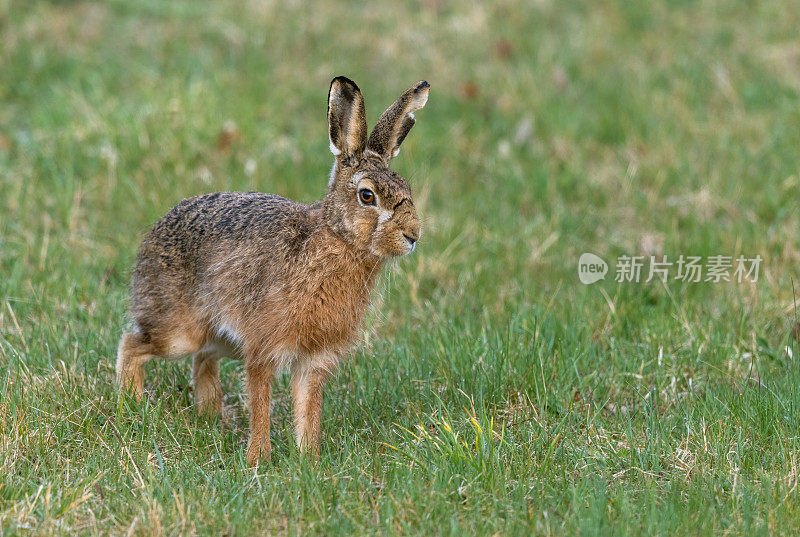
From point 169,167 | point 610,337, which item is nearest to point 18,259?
point 169,167

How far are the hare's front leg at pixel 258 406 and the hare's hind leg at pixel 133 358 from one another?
681 mm

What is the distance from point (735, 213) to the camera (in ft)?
24.0

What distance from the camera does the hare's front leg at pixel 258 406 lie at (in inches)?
171

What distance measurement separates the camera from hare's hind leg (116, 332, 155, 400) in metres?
4.79

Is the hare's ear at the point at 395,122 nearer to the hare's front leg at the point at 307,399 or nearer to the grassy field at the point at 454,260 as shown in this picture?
the grassy field at the point at 454,260

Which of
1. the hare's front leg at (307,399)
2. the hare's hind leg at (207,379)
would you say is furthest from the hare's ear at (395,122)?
the hare's hind leg at (207,379)

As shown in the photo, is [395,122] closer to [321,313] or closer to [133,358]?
[321,313]

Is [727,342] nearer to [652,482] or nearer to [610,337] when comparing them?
[610,337]

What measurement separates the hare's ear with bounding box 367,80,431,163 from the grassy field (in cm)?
57

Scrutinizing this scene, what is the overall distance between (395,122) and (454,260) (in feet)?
7.80

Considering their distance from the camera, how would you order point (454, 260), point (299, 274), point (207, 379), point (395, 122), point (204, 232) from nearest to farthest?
1. point (299, 274)
2. point (395, 122)
3. point (204, 232)
4. point (207, 379)
5. point (454, 260)

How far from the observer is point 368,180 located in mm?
4188

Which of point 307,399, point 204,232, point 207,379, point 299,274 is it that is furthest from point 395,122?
point 207,379

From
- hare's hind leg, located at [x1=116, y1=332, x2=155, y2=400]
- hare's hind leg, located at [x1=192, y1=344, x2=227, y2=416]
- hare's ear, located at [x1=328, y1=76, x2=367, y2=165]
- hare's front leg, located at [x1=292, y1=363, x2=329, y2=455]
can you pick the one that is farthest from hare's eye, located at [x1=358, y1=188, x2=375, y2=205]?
hare's hind leg, located at [x1=116, y1=332, x2=155, y2=400]
